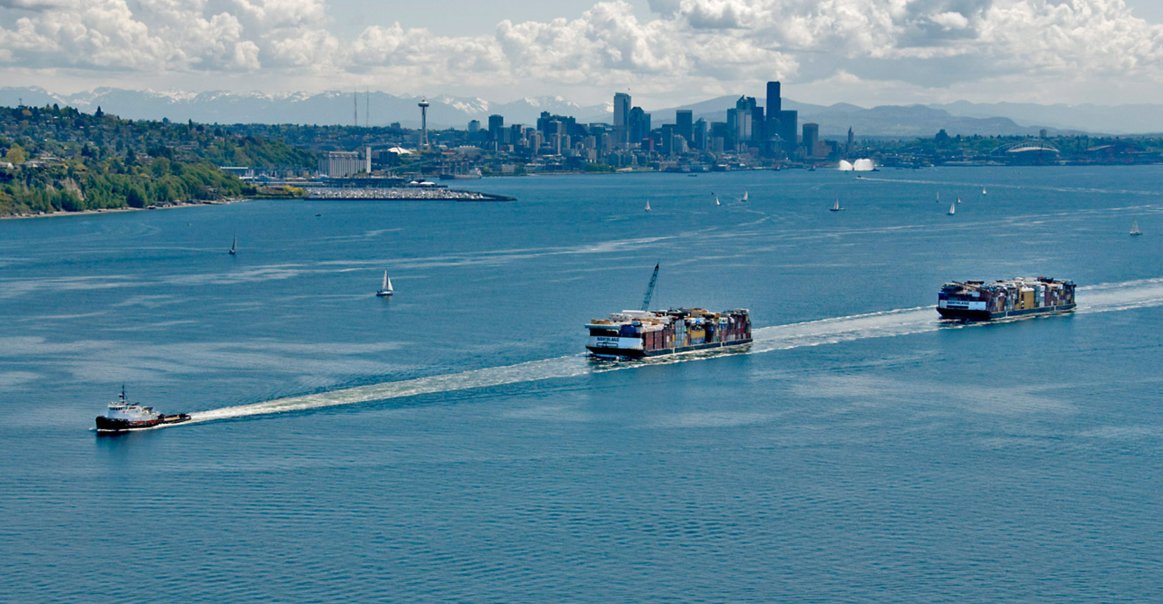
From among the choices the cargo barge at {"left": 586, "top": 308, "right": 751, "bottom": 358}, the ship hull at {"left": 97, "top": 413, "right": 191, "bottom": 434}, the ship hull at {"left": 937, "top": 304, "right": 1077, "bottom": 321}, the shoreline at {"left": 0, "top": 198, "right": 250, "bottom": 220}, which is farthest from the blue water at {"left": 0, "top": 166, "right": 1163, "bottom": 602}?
the shoreline at {"left": 0, "top": 198, "right": 250, "bottom": 220}

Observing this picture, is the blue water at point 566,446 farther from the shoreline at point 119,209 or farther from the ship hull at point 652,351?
the shoreline at point 119,209

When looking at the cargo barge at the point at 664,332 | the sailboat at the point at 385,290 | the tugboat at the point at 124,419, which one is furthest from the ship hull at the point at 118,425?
the sailboat at the point at 385,290

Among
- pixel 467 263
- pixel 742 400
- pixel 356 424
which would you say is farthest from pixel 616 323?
pixel 467 263

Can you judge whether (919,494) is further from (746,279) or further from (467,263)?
(467,263)

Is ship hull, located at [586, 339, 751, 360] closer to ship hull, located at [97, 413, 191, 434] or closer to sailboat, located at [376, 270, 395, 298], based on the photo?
ship hull, located at [97, 413, 191, 434]

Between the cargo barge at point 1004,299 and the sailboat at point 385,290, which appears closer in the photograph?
the cargo barge at point 1004,299
